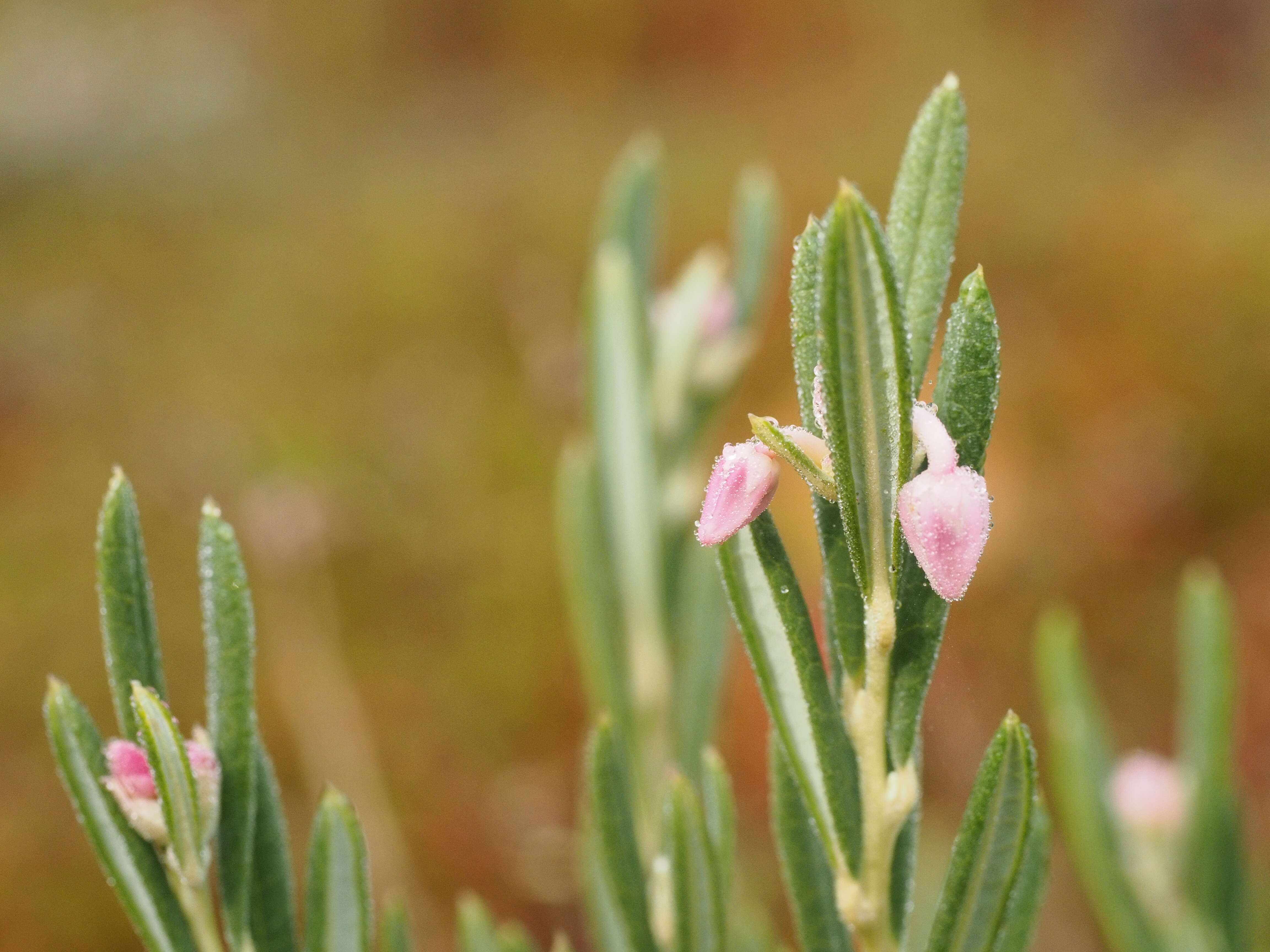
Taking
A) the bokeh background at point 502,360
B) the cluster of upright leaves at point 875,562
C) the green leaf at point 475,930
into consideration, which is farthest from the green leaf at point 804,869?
the green leaf at point 475,930

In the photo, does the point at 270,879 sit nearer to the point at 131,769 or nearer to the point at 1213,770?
the point at 131,769

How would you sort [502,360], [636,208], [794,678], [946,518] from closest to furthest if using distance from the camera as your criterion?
[946,518] < [794,678] < [636,208] < [502,360]

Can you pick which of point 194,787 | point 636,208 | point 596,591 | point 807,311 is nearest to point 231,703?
point 194,787

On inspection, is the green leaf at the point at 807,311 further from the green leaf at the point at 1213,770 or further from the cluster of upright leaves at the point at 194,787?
the green leaf at the point at 1213,770

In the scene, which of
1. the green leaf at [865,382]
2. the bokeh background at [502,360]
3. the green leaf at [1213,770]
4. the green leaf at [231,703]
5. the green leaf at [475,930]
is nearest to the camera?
the green leaf at [865,382]

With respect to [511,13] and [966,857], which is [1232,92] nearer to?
[511,13]

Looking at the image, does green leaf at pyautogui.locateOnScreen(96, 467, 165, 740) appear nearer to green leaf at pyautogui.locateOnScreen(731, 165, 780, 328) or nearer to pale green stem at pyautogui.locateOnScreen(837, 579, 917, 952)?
pale green stem at pyautogui.locateOnScreen(837, 579, 917, 952)
